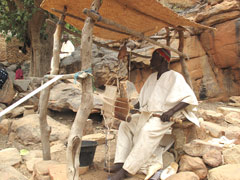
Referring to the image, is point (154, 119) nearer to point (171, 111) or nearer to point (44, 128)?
point (171, 111)

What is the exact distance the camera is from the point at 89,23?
7.90ft

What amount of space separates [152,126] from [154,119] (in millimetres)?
130

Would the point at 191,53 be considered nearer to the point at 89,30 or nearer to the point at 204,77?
the point at 204,77

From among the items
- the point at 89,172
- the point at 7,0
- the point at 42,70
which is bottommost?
the point at 89,172

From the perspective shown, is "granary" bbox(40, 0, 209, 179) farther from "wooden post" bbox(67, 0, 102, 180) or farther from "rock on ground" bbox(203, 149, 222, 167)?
"rock on ground" bbox(203, 149, 222, 167)

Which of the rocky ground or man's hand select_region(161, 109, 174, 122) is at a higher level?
man's hand select_region(161, 109, 174, 122)

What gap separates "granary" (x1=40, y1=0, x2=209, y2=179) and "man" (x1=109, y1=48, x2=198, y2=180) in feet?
1.80

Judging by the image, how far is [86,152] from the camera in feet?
10.3

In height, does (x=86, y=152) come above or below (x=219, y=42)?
below

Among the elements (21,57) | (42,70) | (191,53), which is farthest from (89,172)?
(21,57)

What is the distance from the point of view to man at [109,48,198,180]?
2816mm

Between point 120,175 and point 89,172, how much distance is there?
654 mm

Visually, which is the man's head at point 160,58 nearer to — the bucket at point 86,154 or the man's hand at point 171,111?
the man's hand at point 171,111

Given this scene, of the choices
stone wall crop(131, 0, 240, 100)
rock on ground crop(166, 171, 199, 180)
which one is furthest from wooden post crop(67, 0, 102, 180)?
stone wall crop(131, 0, 240, 100)
